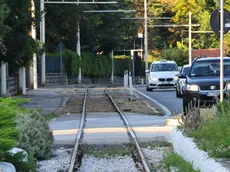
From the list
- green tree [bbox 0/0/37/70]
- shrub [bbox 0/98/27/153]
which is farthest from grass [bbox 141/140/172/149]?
green tree [bbox 0/0/37/70]

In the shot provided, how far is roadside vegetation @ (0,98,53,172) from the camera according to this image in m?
7.67

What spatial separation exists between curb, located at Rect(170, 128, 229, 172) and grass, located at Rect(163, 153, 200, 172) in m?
0.08

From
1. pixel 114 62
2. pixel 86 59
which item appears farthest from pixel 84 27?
pixel 114 62

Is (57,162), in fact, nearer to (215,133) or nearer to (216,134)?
(215,133)

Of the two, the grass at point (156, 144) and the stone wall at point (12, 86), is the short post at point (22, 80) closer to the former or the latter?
the stone wall at point (12, 86)

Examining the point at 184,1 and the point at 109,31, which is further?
the point at 184,1

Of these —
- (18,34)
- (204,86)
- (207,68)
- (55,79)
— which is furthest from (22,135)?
(55,79)

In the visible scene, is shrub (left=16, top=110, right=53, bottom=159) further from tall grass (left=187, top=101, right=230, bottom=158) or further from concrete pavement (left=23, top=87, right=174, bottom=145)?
tall grass (left=187, top=101, right=230, bottom=158)

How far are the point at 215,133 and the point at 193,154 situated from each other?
46 cm

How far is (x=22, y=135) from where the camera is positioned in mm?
10555

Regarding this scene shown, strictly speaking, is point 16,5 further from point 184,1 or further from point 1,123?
point 184,1

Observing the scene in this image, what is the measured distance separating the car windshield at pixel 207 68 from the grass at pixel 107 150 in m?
6.28

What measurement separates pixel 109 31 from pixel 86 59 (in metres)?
4.62

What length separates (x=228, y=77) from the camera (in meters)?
18.2
